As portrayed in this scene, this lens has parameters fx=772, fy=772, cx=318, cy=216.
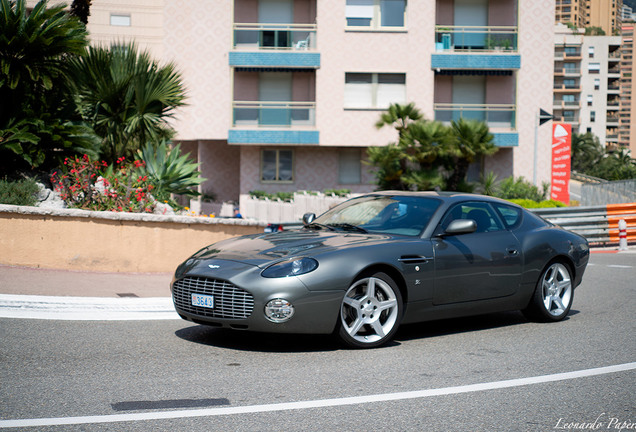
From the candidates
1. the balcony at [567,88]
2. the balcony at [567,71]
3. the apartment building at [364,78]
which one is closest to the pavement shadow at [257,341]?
the apartment building at [364,78]

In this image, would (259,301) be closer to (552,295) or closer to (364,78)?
(552,295)

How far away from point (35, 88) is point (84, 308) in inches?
271

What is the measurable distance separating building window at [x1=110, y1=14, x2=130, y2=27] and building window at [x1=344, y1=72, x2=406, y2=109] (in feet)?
68.5

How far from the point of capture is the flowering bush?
488 inches

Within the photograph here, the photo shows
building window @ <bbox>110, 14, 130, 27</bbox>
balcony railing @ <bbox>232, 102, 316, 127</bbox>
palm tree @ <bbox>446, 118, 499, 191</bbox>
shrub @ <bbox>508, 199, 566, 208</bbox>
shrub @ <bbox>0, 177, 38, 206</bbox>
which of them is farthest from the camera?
building window @ <bbox>110, 14, 130, 27</bbox>

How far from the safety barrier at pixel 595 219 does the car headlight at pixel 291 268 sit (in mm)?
14340

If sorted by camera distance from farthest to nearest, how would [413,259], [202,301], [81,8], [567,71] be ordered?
[567,71]
[81,8]
[413,259]
[202,301]

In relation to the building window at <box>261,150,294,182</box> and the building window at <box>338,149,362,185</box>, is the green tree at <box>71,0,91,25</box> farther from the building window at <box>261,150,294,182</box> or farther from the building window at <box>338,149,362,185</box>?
the building window at <box>338,149,362,185</box>

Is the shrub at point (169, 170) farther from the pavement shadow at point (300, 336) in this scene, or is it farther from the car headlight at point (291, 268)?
the car headlight at point (291, 268)

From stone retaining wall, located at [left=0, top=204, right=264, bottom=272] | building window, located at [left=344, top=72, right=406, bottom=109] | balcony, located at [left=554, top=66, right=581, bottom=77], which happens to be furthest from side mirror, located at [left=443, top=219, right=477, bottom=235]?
balcony, located at [left=554, top=66, right=581, bottom=77]

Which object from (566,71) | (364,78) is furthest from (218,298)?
(566,71)

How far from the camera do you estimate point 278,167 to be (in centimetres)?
3422

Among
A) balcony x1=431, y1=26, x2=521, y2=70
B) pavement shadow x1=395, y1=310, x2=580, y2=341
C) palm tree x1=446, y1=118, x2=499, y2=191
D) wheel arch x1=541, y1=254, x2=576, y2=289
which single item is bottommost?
pavement shadow x1=395, y1=310, x2=580, y2=341

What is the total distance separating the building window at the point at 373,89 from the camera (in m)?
32.5
